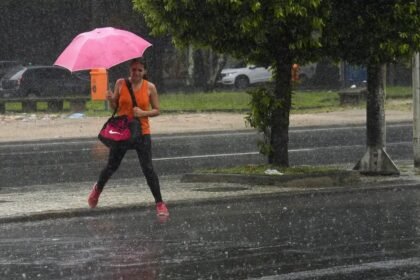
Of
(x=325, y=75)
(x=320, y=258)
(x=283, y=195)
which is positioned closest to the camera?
(x=320, y=258)

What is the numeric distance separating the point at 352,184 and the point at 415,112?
2.43 meters

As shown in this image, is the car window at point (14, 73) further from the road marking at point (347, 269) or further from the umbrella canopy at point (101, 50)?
the road marking at point (347, 269)

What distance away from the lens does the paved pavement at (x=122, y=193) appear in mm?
12813

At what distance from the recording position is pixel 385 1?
48.0 ft

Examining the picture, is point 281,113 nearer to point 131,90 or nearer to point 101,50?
point 131,90

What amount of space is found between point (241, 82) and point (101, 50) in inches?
1533

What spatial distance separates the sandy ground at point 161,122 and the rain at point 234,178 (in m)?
0.81

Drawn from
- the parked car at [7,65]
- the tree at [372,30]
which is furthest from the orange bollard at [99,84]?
the tree at [372,30]

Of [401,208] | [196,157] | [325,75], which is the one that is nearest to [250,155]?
[196,157]

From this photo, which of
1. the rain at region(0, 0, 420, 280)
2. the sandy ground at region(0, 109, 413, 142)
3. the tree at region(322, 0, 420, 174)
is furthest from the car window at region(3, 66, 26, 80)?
the tree at region(322, 0, 420, 174)

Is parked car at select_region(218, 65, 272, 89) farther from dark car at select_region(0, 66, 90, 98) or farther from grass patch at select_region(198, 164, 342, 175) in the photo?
grass patch at select_region(198, 164, 342, 175)

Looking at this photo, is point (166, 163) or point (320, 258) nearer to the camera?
point (320, 258)

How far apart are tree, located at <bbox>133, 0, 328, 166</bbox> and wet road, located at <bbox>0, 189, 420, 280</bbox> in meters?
2.08

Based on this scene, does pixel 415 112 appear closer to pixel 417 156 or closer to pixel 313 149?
pixel 417 156
